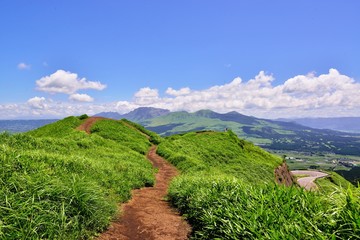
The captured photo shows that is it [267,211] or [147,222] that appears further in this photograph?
[147,222]

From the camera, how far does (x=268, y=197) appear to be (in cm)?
1014

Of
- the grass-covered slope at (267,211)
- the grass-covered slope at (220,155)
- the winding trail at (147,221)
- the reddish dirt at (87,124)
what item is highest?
the reddish dirt at (87,124)

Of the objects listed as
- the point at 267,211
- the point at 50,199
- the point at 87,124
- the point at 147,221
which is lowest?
the point at 147,221

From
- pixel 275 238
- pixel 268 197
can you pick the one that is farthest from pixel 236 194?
pixel 275 238

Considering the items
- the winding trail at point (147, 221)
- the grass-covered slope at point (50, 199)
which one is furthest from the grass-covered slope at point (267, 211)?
the grass-covered slope at point (50, 199)

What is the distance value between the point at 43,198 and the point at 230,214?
5973 millimetres

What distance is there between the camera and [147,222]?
12.9 meters

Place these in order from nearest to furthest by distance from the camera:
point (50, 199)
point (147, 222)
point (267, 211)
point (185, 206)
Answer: point (267, 211) → point (50, 199) → point (147, 222) → point (185, 206)

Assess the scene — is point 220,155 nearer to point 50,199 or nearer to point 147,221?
point 147,221

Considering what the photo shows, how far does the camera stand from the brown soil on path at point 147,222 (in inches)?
443

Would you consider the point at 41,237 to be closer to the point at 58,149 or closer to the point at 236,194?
the point at 236,194

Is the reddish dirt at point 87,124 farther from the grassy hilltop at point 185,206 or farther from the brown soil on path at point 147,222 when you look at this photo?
the grassy hilltop at point 185,206

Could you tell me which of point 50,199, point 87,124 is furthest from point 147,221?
point 87,124

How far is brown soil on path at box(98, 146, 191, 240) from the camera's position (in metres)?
11.3
